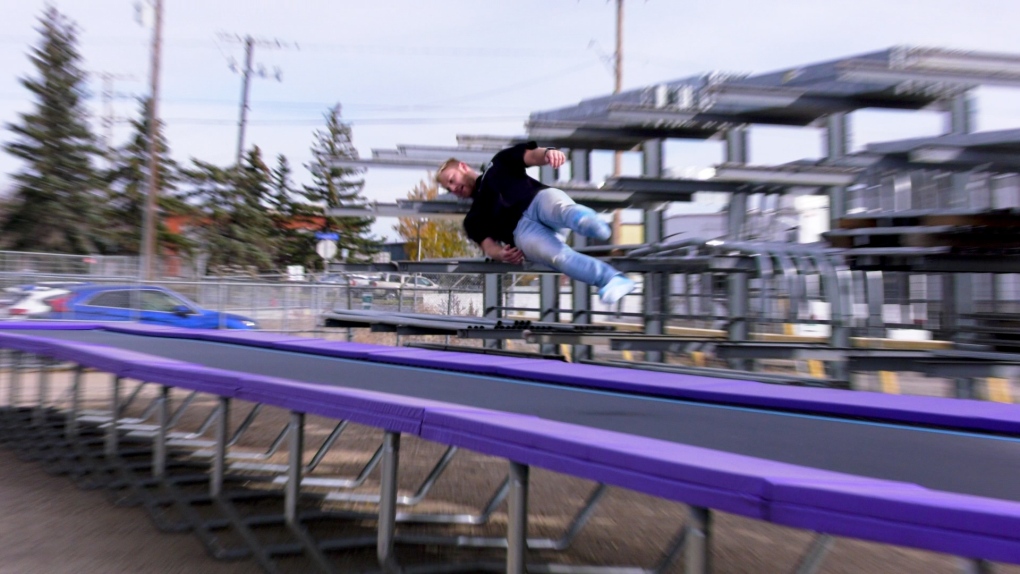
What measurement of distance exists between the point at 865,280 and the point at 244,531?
242 inches

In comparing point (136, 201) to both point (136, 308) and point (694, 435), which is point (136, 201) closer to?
point (136, 308)

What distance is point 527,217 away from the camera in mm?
5348

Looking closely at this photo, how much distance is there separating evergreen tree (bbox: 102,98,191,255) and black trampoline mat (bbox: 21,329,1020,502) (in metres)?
34.6

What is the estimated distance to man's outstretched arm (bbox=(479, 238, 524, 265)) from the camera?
5.62 metres

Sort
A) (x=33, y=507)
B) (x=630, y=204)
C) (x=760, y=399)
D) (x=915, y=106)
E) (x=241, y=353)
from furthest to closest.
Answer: (x=630, y=204) < (x=915, y=106) < (x=241, y=353) < (x=33, y=507) < (x=760, y=399)

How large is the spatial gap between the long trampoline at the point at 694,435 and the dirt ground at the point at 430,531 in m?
0.53

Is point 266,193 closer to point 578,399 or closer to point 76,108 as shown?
point 76,108

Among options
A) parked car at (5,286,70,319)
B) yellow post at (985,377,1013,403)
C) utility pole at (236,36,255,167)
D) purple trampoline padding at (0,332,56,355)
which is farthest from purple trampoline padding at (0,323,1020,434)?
utility pole at (236,36,255,167)

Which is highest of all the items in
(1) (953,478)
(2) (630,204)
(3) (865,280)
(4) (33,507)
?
(2) (630,204)

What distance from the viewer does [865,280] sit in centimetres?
812

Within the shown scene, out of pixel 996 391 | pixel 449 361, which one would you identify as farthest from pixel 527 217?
pixel 996 391

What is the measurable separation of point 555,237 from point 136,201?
119ft

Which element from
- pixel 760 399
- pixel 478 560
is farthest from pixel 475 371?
pixel 760 399

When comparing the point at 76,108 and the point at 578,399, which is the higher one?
the point at 76,108
